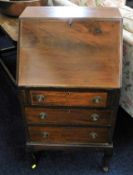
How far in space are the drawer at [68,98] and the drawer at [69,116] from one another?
5 cm

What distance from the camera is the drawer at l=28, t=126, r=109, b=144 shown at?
1285 millimetres

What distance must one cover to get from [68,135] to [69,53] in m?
0.46

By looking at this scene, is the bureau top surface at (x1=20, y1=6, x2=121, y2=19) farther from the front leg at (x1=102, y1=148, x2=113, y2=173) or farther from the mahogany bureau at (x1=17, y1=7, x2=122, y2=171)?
the front leg at (x1=102, y1=148, x2=113, y2=173)

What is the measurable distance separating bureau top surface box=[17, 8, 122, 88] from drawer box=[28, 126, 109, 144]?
0.31 m

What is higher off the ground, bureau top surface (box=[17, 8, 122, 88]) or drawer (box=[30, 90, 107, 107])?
bureau top surface (box=[17, 8, 122, 88])

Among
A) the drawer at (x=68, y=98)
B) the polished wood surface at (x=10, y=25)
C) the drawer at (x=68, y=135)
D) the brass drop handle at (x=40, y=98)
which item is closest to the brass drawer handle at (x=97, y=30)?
the drawer at (x=68, y=98)

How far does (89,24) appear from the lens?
1.10 metres

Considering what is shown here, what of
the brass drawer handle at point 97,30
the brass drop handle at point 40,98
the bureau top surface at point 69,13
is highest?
the bureau top surface at point 69,13

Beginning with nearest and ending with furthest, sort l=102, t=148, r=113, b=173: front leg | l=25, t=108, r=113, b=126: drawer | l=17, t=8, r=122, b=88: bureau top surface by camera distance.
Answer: l=17, t=8, r=122, b=88: bureau top surface → l=25, t=108, r=113, b=126: drawer → l=102, t=148, r=113, b=173: front leg

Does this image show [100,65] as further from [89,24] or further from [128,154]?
[128,154]

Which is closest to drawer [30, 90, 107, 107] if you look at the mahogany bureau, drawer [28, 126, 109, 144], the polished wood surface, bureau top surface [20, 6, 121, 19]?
the mahogany bureau

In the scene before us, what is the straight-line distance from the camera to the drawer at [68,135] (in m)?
1.29

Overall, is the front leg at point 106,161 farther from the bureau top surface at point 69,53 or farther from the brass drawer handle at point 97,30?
the brass drawer handle at point 97,30

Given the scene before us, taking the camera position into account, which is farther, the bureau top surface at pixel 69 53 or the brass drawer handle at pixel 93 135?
the brass drawer handle at pixel 93 135
